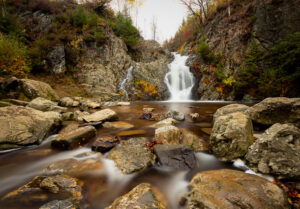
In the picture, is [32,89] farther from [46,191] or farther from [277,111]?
[277,111]

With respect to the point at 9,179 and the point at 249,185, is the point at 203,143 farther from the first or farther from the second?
the point at 9,179

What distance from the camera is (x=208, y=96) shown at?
13.9 metres

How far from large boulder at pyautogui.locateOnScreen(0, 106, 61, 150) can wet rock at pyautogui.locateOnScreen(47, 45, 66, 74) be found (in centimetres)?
1057

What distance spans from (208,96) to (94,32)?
14.7 metres

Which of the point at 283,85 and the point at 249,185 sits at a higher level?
the point at 283,85

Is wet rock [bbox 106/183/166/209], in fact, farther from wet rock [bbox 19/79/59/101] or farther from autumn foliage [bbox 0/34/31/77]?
autumn foliage [bbox 0/34/31/77]

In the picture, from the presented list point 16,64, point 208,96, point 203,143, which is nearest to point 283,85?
point 208,96

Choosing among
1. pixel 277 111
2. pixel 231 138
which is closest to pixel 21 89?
pixel 231 138

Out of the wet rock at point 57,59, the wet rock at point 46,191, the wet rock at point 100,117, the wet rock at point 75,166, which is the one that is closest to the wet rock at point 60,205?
the wet rock at point 46,191

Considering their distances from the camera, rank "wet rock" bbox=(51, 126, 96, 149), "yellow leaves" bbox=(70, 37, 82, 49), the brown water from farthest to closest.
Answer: "yellow leaves" bbox=(70, 37, 82, 49) → "wet rock" bbox=(51, 126, 96, 149) → the brown water

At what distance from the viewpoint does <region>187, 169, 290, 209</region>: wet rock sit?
1.34 m

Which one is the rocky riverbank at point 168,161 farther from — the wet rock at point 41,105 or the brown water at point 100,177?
the wet rock at point 41,105

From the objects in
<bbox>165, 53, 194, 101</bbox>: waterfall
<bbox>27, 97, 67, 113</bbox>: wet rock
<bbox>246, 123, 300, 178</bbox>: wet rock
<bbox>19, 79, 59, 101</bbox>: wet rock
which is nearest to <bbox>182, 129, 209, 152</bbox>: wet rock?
<bbox>246, 123, 300, 178</bbox>: wet rock

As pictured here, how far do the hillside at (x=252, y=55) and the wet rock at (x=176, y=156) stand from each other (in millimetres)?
10887
